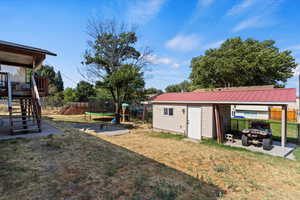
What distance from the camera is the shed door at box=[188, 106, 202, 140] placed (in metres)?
8.12

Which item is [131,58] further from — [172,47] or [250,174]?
[250,174]

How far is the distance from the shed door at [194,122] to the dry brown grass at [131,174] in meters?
2.83

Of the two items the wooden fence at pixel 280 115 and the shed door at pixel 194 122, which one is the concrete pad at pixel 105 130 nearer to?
the shed door at pixel 194 122

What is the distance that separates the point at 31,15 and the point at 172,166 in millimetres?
11231

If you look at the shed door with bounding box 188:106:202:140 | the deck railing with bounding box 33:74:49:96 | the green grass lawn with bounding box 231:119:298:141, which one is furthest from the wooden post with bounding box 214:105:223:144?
the deck railing with bounding box 33:74:49:96

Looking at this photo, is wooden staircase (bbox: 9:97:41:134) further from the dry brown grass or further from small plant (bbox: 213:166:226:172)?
small plant (bbox: 213:166:226:172)

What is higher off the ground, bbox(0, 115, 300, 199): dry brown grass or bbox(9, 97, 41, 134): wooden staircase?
bbox(9, 97, 41, 134): wooden staircase

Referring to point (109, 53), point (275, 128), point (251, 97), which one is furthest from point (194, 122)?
point (109, 53)

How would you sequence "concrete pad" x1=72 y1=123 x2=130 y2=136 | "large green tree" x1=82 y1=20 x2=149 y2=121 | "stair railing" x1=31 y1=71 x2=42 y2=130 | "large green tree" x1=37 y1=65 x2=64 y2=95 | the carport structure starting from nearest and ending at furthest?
"stair railing" x1=31 y1=71 x2=42 y2=130 < the carport structure < "concrete pad" x1=72 y1=123 x2=130 y2=136 < "large green tree" x1=82 y1=20 x2=149 y2=121 < "large green tree" x1=37 y1=65 x2=64 y2=95

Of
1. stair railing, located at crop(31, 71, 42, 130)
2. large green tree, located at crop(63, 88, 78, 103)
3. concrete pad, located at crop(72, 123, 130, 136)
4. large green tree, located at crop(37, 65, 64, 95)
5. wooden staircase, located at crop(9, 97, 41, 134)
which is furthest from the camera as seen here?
large green tree, located at crop(37, 65, 64, 95)

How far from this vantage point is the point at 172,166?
4.39 m

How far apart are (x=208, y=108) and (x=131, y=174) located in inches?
223

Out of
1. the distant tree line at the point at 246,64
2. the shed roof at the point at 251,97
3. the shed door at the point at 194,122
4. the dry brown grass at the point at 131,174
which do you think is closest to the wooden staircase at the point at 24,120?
the dry brown grass at the point at 131,174

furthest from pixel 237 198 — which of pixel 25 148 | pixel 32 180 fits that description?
pixel 25 148
